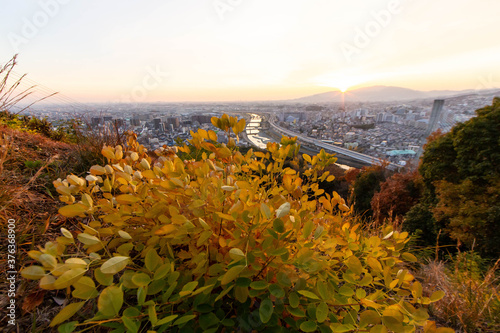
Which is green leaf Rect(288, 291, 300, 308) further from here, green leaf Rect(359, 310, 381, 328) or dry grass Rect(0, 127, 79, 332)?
dry grass Rect(0, 127, 79, 332)

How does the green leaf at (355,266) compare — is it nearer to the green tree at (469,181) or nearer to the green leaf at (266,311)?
the green leaf at (266,311)

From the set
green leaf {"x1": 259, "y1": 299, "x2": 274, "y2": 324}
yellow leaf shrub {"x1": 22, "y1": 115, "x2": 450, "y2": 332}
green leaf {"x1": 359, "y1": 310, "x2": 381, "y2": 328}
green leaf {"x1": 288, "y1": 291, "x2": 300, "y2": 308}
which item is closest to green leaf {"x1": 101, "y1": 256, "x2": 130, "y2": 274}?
yellow leaf shrub {"x1": 22, "y1": 115, "x2": 450, "y2": 332}

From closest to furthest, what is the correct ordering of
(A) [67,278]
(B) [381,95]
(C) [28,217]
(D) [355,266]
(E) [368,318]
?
(A) [67,278] < (E) [368,318] < (D) [355,266] < (C) [28,217] < (B) [381,95]

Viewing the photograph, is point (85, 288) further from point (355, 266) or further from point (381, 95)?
point (381, 95)

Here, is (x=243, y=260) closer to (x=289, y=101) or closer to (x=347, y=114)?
(x=347, y=114)

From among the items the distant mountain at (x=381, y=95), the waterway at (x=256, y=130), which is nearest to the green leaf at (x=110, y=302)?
the waterway at (x=256, y=130)

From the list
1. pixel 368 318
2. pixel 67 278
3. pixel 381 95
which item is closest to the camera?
pixel 67 278

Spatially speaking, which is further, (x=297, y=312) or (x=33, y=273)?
(x=297, y=312)

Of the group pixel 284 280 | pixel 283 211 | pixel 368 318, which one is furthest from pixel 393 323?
pixel 283 211
